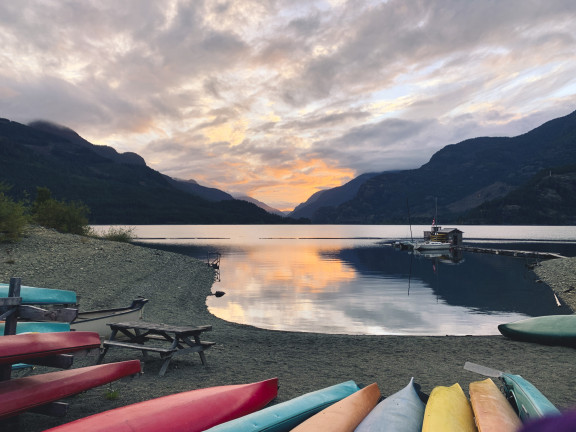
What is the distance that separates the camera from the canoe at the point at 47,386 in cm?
524

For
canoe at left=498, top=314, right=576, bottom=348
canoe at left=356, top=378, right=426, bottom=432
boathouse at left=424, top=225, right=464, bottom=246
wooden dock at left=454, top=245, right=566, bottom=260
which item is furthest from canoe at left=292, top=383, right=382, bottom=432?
boathouse at left=424, top=225, right=464, bottom=246

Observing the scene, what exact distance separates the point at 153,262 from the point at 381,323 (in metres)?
24.3

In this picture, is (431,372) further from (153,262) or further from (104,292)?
(153,262)

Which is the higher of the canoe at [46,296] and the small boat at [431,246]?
the canoe at [46,296]

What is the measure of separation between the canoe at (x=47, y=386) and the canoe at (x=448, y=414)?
4822 mm

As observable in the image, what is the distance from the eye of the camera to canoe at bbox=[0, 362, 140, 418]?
5242 mm

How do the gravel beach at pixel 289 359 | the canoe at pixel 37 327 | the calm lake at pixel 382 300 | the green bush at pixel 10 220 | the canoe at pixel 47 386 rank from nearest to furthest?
the canoe at pixel 47 386 → the gravel beach at pixel 289 359 → the canoe at pixel 37 327 → the calm lake at pixel 382 300 → the green bush at pixel 10 220

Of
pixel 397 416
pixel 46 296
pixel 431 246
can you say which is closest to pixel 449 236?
pixel 431 246

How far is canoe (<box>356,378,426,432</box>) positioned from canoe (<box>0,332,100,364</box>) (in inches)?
157

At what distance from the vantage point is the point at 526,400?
5.46 meters

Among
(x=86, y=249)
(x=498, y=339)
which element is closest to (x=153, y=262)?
(x=86, y=249)

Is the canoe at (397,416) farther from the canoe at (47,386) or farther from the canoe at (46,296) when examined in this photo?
the canoe at (46,296)

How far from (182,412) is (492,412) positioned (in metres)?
3.98

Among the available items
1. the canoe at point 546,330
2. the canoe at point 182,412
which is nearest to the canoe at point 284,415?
the canoe at point 182,412
